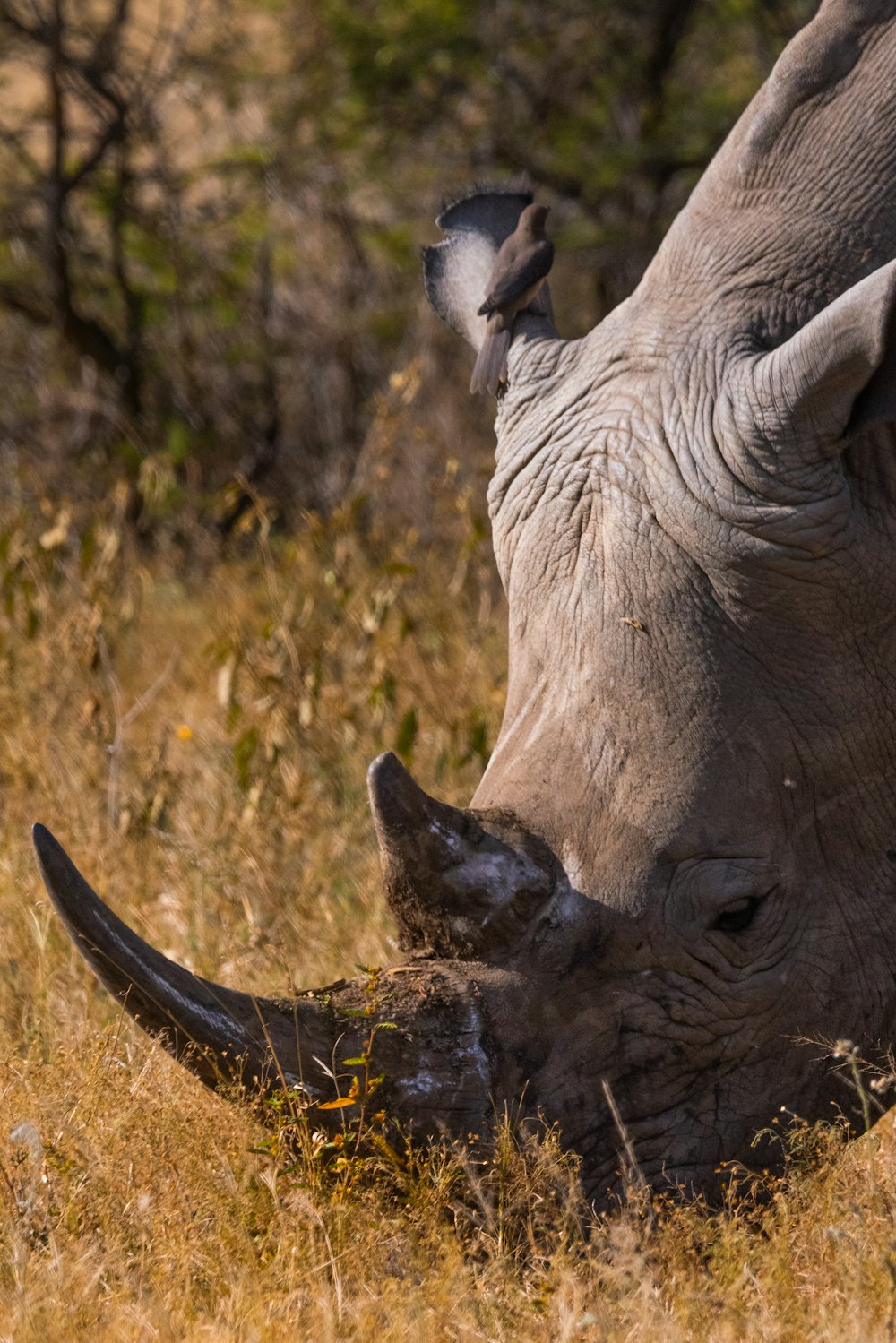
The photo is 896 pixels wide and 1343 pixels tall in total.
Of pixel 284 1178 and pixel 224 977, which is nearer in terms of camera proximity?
pixel 284 1178

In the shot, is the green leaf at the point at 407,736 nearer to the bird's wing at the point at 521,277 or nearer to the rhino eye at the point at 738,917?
the bird's wing at the point at 521,277

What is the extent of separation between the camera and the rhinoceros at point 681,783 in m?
3.29

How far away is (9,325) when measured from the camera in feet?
36.7

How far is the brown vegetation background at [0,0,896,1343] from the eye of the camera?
3307mm

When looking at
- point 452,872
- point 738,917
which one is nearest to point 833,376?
point 738,917

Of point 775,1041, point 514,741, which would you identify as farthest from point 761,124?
point 775,1041

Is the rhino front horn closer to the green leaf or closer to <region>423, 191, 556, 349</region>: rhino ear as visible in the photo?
<region>423, 191, 556, 349</region>: rhino ear

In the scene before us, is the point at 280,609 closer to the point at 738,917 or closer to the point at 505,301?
the point at 505,301

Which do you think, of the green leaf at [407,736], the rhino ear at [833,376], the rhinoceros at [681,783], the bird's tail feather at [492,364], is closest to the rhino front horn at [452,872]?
the rhinoceros at [681,783]

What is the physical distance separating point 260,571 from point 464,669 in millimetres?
2366

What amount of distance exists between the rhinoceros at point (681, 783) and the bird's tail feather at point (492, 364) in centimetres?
44

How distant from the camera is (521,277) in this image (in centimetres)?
450

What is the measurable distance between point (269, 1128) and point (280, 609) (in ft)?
11.4

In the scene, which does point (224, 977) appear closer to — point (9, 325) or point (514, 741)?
point (514, 741)
